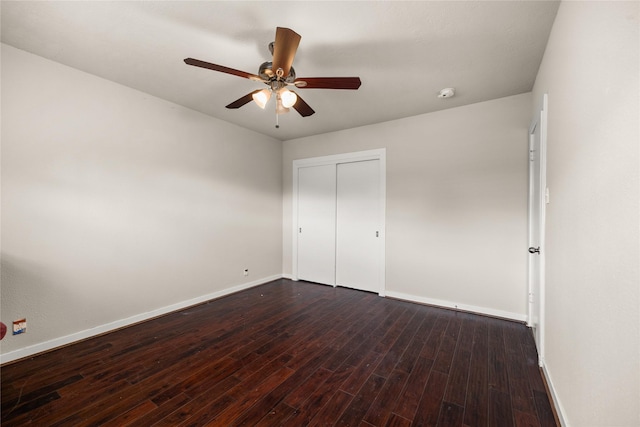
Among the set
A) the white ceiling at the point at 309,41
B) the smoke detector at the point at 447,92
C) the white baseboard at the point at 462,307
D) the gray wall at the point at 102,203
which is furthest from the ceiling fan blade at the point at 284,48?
the white baseboard at the point at 462,307

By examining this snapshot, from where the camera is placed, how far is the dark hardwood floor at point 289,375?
1.57 m

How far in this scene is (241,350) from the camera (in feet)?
7.55

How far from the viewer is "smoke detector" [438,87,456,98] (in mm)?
2789

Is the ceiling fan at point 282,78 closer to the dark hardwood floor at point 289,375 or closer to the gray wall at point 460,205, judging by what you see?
the gray wall at point 460,205

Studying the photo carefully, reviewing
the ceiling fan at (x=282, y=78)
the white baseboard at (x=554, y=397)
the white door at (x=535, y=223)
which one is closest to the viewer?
the white baseboard at (x=554, y=397)

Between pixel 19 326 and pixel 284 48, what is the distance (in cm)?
301

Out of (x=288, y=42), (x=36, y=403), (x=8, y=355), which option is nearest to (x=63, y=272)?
(x=8, y=355)

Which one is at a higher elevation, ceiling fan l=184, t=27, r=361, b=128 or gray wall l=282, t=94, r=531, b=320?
ceiling fan l=184, t=27, r=361, b=128

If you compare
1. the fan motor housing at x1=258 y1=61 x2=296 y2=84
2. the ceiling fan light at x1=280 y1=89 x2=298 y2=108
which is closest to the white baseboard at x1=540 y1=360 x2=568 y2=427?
the ceiling fan light at x1=280 y1=89 x2=298 y2=108

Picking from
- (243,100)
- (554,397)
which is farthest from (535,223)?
(243,100)

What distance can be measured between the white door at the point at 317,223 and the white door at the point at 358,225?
0.12 metres

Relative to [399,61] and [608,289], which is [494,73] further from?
[608,289]

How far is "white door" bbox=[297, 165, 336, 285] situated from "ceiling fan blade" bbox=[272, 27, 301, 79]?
101 inches

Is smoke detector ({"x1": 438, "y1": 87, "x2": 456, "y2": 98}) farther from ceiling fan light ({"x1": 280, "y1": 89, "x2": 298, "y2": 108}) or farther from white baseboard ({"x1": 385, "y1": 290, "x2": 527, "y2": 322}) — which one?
white baseboard ({"x1": 385, "y1": 290, "x2": 527, "y2": 322})
